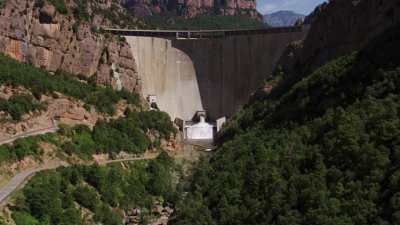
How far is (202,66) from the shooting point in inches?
3322

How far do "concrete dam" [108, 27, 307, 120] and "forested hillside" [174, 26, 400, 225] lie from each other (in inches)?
1072

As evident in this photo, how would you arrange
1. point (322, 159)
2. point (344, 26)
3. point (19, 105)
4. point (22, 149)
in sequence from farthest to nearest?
point (344, 26) < point (19, 105) < point (22, 149) < point (322, 159)

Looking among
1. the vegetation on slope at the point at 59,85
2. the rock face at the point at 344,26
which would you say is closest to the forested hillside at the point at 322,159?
the rock face at the point at 344,26

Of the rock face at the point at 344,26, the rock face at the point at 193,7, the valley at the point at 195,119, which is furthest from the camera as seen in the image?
the rock face at the point at 193,7

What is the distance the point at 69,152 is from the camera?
53594 mm

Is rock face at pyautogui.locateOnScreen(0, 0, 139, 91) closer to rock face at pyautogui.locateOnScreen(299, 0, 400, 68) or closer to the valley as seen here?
the valley

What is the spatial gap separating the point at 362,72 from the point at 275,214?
13297 millimetres

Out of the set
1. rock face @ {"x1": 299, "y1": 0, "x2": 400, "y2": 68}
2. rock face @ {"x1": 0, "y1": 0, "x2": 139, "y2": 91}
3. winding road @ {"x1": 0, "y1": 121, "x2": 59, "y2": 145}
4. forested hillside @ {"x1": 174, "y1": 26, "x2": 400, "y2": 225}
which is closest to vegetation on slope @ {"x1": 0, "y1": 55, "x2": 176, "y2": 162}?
winding road @ {"x1": 0, "y1": 121, "x2": 59, "y2": 145}

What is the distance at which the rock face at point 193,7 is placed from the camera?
168 m

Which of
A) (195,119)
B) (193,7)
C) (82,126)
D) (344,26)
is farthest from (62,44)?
(193,7)

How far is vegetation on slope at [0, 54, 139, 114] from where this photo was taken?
5700 cm

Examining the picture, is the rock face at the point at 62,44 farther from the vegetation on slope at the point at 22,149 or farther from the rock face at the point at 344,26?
the rock face at the point at 344,26

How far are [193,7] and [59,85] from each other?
10849 cm

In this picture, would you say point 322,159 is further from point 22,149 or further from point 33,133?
point 33,133
